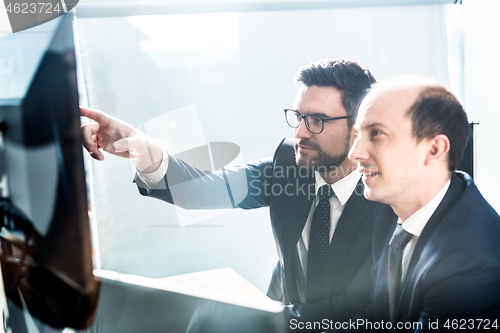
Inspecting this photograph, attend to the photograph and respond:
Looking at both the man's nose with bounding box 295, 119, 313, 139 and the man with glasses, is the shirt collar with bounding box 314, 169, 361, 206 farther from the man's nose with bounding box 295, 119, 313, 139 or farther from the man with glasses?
the man's nose with bounding box 295, 119, 313, 139

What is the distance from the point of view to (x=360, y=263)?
104cm

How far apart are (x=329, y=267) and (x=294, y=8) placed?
34.8 inches

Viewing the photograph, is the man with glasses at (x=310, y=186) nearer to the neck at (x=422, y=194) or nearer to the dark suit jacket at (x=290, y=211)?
the dark suit jacket at (x=290, y=211)

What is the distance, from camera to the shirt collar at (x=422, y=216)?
84cm

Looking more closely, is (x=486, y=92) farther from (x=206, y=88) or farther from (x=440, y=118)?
(x=206, y=88)

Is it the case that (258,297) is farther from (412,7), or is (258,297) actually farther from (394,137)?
(412,7)

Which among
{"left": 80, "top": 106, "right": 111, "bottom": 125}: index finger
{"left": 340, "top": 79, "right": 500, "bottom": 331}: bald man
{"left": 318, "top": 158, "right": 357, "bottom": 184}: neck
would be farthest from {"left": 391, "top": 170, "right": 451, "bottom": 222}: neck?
{"left": 80, "top": 106, "right": 111, "bottom": 125}: index finger

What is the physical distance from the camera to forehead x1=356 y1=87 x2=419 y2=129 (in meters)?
0.82

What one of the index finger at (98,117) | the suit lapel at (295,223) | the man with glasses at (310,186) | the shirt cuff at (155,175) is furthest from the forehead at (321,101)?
the index finger at (98,117)

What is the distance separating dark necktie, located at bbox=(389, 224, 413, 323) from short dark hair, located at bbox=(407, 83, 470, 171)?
202 mm

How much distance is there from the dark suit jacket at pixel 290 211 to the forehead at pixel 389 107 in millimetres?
269

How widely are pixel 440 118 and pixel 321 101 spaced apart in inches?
13.7

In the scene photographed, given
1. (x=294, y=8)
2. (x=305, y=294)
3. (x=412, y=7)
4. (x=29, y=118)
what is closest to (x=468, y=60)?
(x=412, y=7)

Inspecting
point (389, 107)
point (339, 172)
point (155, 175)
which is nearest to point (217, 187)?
point (155, 175)
